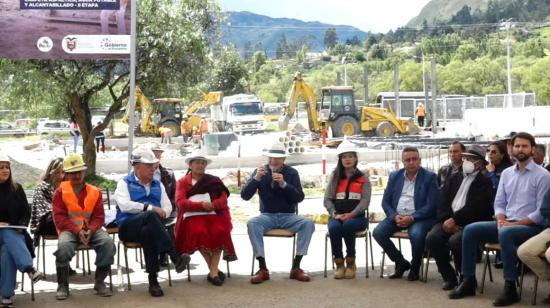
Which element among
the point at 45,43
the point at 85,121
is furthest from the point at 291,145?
the point at 45,43

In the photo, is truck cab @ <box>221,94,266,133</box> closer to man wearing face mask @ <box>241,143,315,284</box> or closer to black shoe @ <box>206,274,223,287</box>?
man wearing face mask @ <box>241,143,315,284</box>

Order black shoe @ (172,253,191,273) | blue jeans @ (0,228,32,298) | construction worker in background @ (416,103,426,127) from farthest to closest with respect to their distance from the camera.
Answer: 1. construction worker in background @ (416,103,426,127)
2. black shoe @ (172,253,191,273)
3. blue jeans @ (0,228,32,298)

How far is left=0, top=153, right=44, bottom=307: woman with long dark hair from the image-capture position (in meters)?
6.39

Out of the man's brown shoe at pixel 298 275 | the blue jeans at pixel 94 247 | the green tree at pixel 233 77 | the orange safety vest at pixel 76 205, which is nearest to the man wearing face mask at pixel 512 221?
the man's brown shoe at pixel 298 275

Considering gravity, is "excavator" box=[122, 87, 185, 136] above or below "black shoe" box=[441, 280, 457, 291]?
above

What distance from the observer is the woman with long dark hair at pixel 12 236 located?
6.39 m

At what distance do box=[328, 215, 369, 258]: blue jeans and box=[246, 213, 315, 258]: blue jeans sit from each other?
21 cm

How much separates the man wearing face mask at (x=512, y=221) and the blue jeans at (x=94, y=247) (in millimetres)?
2884

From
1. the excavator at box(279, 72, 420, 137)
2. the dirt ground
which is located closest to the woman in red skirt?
the dirt ground

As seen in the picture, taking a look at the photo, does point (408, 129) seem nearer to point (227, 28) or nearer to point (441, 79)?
point (227, 28)

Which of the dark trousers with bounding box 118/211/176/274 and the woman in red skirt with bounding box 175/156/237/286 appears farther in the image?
the woman in red skirt with bounding box 175/156/237/286

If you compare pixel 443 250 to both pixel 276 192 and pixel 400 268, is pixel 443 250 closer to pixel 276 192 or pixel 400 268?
pixel 400 268

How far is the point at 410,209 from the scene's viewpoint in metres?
7.43

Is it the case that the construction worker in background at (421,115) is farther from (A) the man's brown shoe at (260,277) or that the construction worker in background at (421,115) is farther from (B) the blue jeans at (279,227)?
(A) the man's brown shoe at (260,277)
